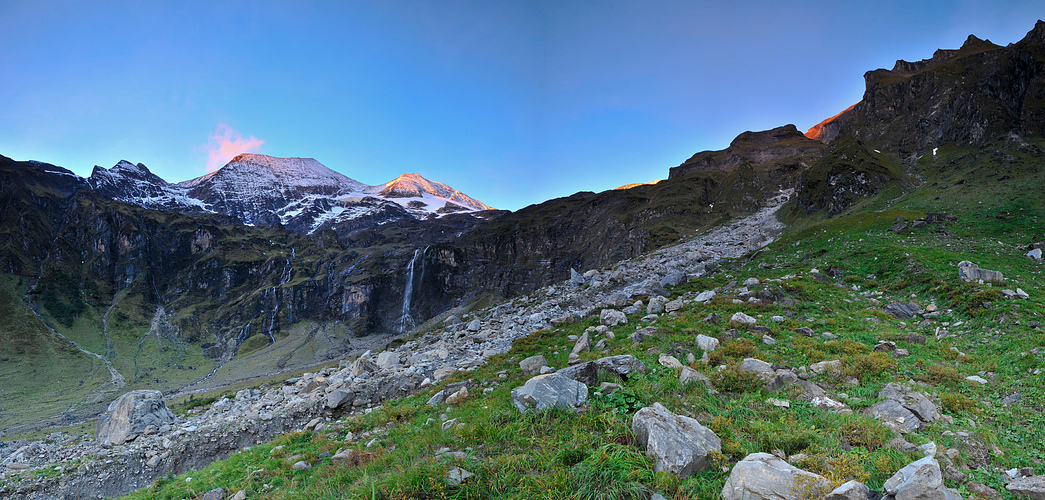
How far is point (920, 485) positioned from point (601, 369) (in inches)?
242

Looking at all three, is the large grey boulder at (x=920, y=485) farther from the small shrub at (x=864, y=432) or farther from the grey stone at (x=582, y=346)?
the grey stone at (x=582, y=346)

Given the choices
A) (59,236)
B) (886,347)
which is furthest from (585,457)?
(59,236)

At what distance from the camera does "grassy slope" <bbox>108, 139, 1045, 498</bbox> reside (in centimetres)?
568

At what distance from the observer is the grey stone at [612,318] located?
17656mm

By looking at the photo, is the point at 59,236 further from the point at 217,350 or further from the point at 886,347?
the point at 886,347

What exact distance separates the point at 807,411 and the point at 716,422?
7.09ft

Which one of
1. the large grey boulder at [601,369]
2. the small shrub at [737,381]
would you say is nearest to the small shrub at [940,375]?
the small shrub at [737,381]

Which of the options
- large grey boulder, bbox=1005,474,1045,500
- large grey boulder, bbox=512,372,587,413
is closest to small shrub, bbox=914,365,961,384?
large grey boulder, bbox=1005,474,1045,500

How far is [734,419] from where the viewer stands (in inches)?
288

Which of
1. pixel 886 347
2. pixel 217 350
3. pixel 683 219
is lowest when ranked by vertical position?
pixel 217 350

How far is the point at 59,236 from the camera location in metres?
178

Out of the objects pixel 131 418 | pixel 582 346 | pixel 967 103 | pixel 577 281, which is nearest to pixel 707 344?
pixel 582 346

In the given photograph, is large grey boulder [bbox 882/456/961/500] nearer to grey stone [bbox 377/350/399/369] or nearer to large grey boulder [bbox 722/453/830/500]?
large grey boulder [bbox 722/453/830/500]

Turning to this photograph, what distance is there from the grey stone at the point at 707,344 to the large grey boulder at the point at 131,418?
2416cm
